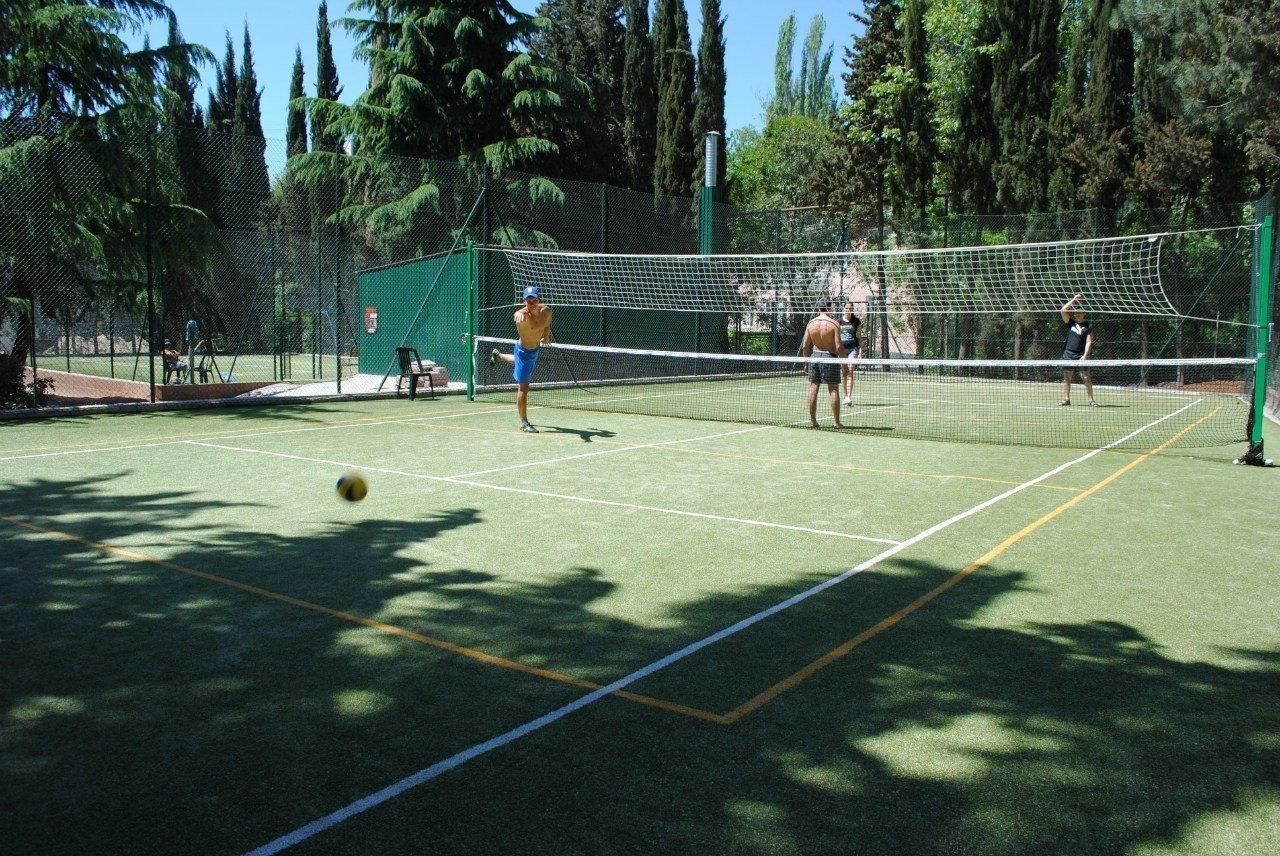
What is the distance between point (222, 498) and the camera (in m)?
7.95

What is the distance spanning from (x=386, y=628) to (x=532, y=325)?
804 cm

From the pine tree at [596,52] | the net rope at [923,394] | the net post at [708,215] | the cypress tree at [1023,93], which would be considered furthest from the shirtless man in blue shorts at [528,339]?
the pine tree at [596,52]

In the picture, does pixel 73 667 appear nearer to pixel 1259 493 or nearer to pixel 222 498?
pixel 222 498

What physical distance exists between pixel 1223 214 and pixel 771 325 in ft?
31.4

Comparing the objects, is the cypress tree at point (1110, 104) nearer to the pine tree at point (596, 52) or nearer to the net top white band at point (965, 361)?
the net top white band at point (965, 361)

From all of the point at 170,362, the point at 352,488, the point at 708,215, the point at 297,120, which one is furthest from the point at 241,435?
the point at 297,120

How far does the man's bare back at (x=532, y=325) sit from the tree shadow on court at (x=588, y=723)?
700 centimetres

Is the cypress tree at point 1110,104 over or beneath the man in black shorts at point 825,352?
over

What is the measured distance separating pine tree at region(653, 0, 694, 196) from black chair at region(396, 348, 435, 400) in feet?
57.4

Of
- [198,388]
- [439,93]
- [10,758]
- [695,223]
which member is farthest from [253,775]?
[439,93]

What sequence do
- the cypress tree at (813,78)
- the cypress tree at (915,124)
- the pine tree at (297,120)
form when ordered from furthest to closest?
the cypress tree at (813,78) < the pine tree at (297,120) < the cypress tree at (915,124)

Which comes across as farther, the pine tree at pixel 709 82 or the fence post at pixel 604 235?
the pine tree at pixel 709 82

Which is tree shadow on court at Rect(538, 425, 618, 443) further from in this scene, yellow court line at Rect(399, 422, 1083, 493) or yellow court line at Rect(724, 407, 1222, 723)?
yellow court line at Rect(724, 407, 1222, 723)

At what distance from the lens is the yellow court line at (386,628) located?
157 inches
